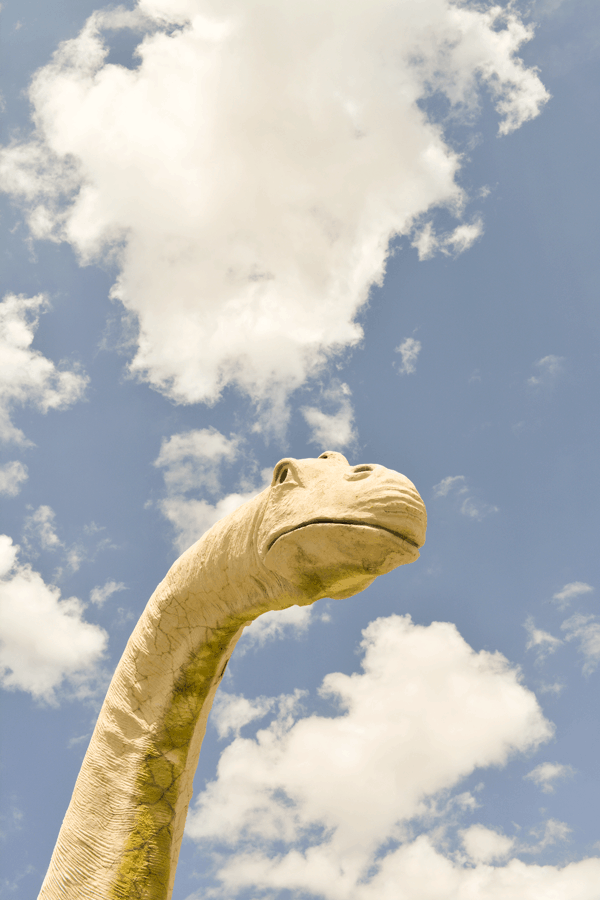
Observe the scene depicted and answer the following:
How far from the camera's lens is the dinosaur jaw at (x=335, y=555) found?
352cm

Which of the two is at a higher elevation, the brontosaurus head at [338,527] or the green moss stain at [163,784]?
the brontosaurus head at [338,527]

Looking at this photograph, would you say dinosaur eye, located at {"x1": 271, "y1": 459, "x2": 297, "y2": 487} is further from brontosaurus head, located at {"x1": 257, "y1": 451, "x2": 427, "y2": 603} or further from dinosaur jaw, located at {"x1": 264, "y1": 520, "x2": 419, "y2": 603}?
dinosaur jaw, located at {"x1": 264, "y1": 520, "x2": 419, "y2": 603}

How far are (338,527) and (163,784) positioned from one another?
6.44 ft

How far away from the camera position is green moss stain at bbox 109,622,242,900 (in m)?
3.96

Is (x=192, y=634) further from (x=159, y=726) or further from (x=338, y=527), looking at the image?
(x=338, y=527)

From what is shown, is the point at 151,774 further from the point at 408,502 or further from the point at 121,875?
the point at 408,502

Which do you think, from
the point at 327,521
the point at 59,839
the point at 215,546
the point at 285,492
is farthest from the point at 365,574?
the point at 59,839

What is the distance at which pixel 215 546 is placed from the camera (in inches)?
165

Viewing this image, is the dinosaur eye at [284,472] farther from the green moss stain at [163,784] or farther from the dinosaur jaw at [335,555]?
the green moss stain at [163,784]

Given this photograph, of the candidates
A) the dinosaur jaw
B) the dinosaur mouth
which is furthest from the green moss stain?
the dinosaur mouth

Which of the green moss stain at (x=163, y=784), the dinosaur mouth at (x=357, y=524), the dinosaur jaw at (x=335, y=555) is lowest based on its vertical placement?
the green moss stain at (x=163, y=784)

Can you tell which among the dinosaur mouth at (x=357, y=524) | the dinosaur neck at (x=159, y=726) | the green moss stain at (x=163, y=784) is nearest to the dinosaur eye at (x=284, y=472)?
the dinosaur neck at (x=159, y=726)

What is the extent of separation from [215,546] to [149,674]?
2.98 ft

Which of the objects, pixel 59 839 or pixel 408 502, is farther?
pixel 59 839
